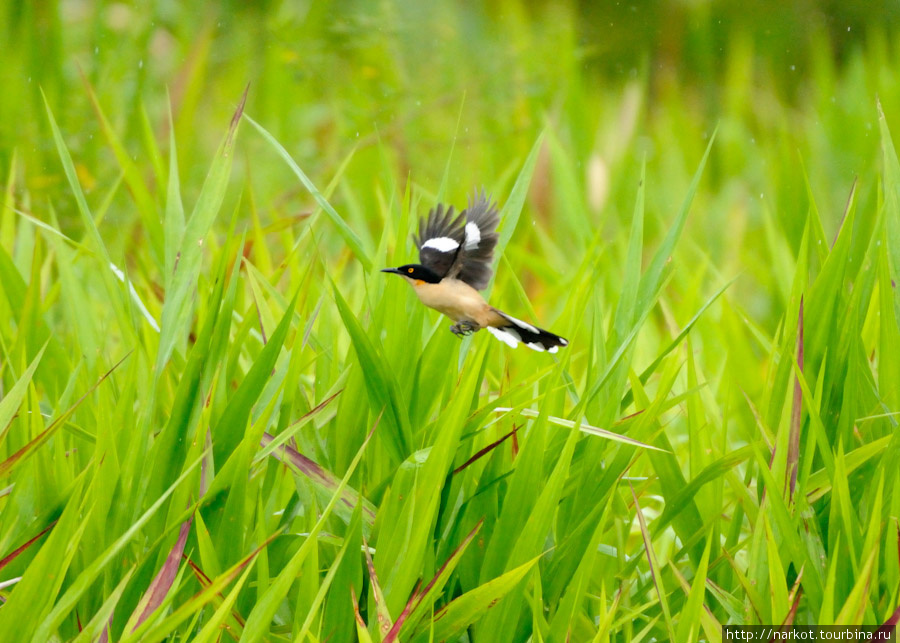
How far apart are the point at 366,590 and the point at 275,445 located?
0.13 metres

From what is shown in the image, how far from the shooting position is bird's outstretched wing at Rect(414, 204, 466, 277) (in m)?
0.72

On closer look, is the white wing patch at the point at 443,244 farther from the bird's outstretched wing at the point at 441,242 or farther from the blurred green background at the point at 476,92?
the blurred green background at the point at 476,92

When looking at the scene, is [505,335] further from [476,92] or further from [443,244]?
[476,92]

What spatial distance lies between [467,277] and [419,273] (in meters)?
0.05

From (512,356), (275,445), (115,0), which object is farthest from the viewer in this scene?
(115,0)

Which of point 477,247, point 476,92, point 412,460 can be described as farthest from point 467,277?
point 476,92

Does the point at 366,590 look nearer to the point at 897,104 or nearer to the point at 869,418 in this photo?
the point at 869,418

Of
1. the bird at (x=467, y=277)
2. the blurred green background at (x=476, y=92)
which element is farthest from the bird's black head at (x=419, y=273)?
the blurred green background at (x=476, y=92)

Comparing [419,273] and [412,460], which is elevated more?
[419,273]

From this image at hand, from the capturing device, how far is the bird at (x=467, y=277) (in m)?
0.69

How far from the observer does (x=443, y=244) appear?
0.72 m

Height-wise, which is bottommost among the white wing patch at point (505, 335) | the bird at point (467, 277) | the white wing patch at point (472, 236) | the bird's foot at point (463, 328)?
the white wing patch at point (505, 335)

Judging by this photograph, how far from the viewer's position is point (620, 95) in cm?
309

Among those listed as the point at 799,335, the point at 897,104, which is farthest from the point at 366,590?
the point at 897,104
